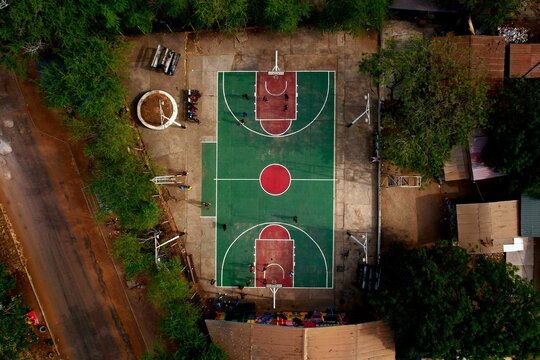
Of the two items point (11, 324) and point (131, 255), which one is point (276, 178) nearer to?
point (131, 255)

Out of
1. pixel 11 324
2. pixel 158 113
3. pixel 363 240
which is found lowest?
pixel 11 324

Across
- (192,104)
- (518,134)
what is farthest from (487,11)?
(192,104)

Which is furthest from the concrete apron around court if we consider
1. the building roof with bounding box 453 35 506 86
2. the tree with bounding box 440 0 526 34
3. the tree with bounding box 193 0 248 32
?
the building roof with bounding box 453 35 506 86

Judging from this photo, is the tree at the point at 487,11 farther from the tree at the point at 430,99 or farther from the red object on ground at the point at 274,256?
the red object on ground at the point at 274,256

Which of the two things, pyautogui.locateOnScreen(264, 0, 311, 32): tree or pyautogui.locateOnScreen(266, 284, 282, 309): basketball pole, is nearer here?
pyautogui.locateOnScreen(264, 0, 311, 32): tree

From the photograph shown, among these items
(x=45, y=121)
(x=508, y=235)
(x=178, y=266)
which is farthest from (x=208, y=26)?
(x=508, y=235)

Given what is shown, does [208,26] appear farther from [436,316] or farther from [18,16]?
[436,316]

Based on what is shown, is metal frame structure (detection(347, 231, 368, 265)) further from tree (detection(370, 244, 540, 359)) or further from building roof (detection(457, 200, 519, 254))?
building roof (detection(457, 200, 519, 254))
